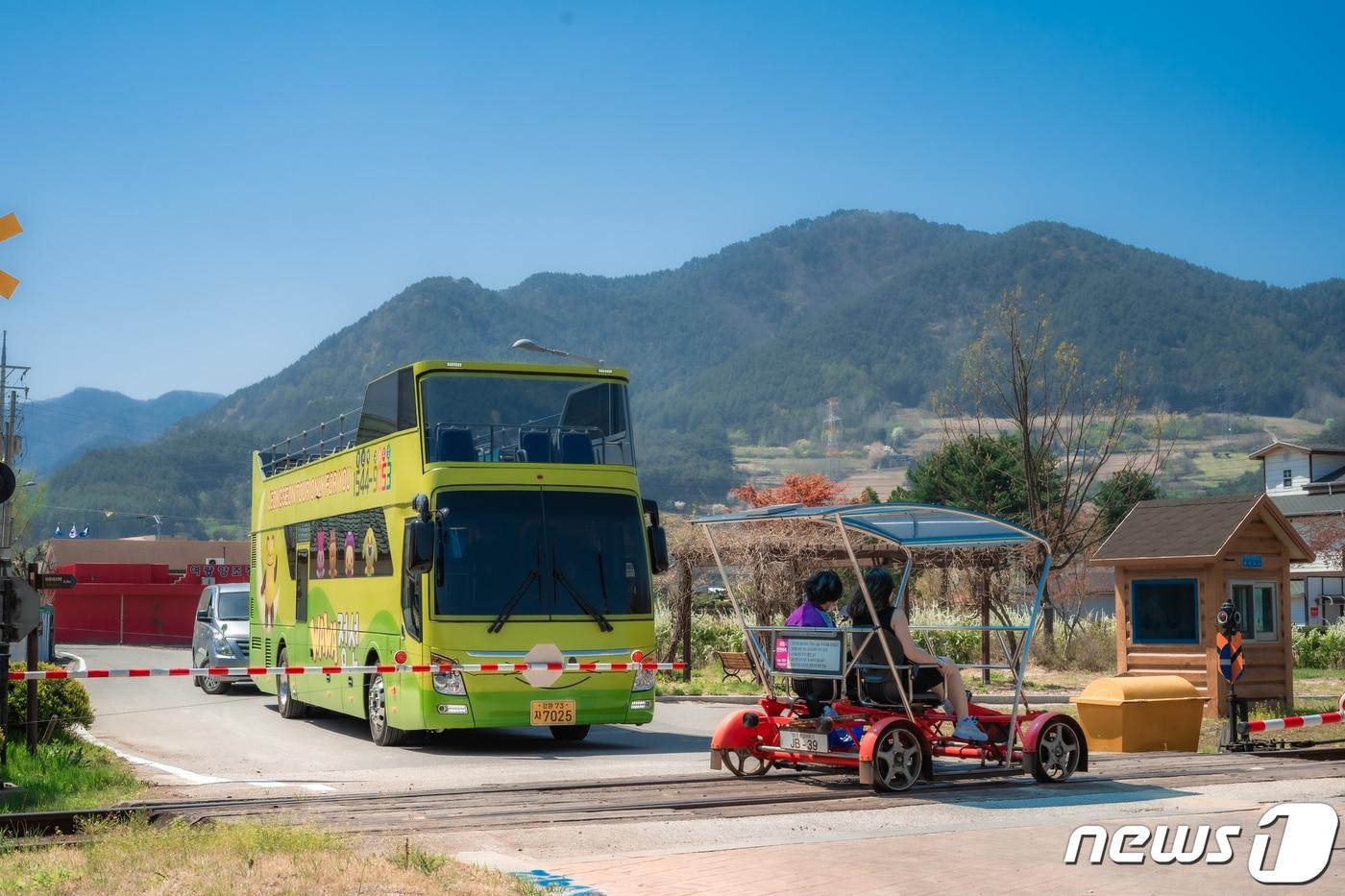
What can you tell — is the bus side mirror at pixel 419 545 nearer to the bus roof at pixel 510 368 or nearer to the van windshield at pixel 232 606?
the bus roof at pixel 510 368

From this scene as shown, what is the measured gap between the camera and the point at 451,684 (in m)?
16.1

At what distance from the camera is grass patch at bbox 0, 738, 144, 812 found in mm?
11430

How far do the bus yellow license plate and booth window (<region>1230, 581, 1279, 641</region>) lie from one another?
428 inches

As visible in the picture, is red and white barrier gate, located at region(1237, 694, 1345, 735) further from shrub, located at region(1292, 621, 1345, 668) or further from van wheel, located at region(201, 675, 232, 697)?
shrub, located at region(1292, 621, 1345, 668)

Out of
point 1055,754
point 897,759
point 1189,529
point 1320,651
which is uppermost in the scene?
point 1189,529

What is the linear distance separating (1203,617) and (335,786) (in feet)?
45.7

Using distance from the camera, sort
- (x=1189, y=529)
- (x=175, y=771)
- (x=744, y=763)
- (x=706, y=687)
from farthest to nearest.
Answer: (x=706, y=687), (x=1189, y=529), (x=175, y=771), (x=744, y=763)

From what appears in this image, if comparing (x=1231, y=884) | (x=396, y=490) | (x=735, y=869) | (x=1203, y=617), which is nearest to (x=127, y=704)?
(x=396, y=490)

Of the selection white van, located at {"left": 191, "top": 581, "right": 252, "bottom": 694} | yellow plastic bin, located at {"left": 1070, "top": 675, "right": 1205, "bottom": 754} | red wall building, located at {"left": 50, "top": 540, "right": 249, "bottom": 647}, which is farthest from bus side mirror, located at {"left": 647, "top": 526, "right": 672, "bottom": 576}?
red wall building, located at {"left": 50, "top": 540, "right": 249, "bottom": 647}

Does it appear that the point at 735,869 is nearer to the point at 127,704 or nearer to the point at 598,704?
the point at 598,704

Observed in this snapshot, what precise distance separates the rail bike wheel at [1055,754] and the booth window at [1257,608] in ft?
34.7

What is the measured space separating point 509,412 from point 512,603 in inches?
94.0

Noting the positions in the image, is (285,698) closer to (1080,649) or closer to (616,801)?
(616,801)

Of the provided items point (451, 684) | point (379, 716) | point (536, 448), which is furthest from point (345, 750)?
point (536, 448)
